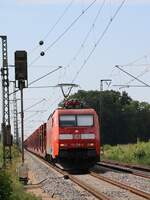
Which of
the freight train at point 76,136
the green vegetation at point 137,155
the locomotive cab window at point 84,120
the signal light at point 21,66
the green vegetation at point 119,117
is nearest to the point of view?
the signal light at point 21,66

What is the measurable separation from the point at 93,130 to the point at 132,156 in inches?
610

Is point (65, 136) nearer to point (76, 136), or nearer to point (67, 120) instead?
point (76, 136)

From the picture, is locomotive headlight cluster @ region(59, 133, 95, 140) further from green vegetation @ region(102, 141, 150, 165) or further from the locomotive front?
green vegetation @ region(102, 141, 150, 165)

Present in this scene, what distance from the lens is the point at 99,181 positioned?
25.2 meters

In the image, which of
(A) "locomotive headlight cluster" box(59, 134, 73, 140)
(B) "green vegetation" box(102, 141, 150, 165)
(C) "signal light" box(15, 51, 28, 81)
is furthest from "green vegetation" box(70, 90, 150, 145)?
(C) "signal light" box(15, 51, 28, 81)

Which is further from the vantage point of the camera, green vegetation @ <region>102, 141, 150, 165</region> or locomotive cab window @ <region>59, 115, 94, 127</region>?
green vegetation @ <region>102, 141, 150, 165</region>

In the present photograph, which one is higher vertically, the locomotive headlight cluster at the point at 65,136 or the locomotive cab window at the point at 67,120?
the locomotive cab window at the point at 67,120

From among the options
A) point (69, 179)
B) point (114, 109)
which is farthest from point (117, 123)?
point (69, 179)

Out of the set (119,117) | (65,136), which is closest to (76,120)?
(65,136)

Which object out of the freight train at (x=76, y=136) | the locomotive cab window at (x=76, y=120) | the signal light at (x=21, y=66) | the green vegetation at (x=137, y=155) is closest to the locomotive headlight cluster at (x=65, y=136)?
the freight train at (x=76, y=136)

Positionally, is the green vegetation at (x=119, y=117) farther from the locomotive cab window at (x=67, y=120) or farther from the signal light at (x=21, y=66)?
the signal light at (x=21, y=66)

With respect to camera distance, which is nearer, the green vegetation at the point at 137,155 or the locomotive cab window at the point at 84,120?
the locomotive cab window at the point at 84,120

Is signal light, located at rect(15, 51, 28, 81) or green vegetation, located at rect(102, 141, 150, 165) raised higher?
signal light, located at rect(15, 51, 28, 81)

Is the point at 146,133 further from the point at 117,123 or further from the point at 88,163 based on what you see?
the point at 88,163
